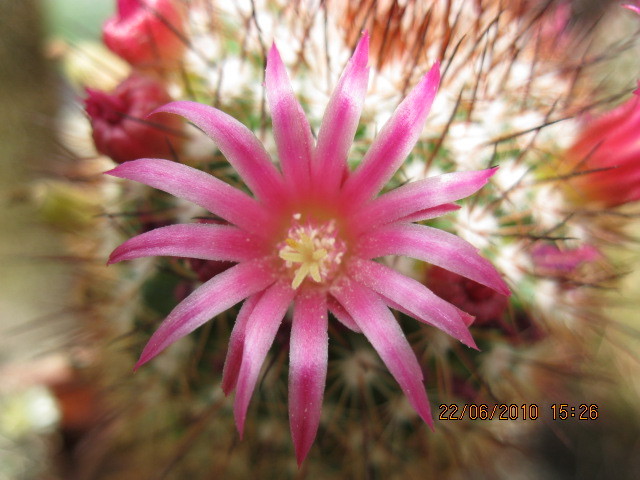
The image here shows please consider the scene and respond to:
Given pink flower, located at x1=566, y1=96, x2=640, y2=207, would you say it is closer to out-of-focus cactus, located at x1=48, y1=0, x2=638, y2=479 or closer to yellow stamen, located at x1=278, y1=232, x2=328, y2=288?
out-of-focus cactus, located at x1=48, y1=0, x2=638, y2=479

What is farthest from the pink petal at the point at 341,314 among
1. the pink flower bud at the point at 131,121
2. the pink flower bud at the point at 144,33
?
the pink flower bud at the point at 144,33

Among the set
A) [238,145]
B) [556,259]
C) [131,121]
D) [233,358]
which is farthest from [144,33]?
[556,259]

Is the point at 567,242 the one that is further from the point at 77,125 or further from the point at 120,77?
the point at 77,125

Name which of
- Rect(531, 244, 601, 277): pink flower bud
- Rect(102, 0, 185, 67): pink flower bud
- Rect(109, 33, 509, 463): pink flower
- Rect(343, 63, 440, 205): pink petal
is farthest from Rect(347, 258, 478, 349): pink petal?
Rect(102, 0, 185, 67): pink flower bud

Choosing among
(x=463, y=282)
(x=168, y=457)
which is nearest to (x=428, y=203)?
(x=463, y=282)

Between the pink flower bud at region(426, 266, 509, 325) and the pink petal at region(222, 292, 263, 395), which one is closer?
the pink petal at region(222, 292, 263, 395)
